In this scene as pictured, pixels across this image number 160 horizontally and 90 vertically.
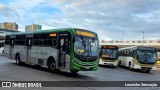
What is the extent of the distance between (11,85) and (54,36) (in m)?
8.36

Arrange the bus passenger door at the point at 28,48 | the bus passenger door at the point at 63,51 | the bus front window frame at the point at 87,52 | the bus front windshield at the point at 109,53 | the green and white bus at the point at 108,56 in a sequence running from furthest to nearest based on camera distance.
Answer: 1. the bus front windshield at the point at 109,53
2. the green and white bus at the point at 108,56
3. the bus passenger door at the point at 28,48
4. the bus passenger door at the point at 63,51
5. the bus front window frame at the point at 87,52

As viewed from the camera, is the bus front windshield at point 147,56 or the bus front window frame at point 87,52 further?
the bus front windshield at point 147,56

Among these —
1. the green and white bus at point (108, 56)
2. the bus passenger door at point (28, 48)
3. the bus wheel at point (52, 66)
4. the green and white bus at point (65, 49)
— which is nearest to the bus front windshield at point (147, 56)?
the green and white bus at point (108, 56)

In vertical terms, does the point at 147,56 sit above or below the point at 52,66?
above

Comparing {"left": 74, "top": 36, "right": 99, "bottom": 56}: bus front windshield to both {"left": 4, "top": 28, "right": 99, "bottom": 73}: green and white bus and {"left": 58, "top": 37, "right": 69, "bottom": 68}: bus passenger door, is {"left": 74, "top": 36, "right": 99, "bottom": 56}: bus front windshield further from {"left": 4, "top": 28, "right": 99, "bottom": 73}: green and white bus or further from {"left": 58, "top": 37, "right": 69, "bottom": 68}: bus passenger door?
{"left": 58, "top": 37, "right": 69, "bottom": 68}: bus passenger door

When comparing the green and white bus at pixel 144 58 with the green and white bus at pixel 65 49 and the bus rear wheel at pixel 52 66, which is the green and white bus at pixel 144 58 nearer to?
the green and white bus at pixel 65 49

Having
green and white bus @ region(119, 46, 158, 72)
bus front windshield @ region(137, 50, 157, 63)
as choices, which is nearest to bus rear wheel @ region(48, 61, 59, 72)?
green and white bus @ region(119, 46, 158, 72)

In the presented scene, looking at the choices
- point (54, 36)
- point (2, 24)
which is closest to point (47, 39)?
point (54, 36)

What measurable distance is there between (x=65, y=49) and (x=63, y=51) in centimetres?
34

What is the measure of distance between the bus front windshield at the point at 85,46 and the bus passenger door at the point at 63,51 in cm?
80

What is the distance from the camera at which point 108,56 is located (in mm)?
34281

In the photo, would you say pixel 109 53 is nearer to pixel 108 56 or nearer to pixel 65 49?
pixel 108 56

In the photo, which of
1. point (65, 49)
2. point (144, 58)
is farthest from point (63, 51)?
point (144, 58)

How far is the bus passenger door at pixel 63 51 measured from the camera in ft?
61.7
